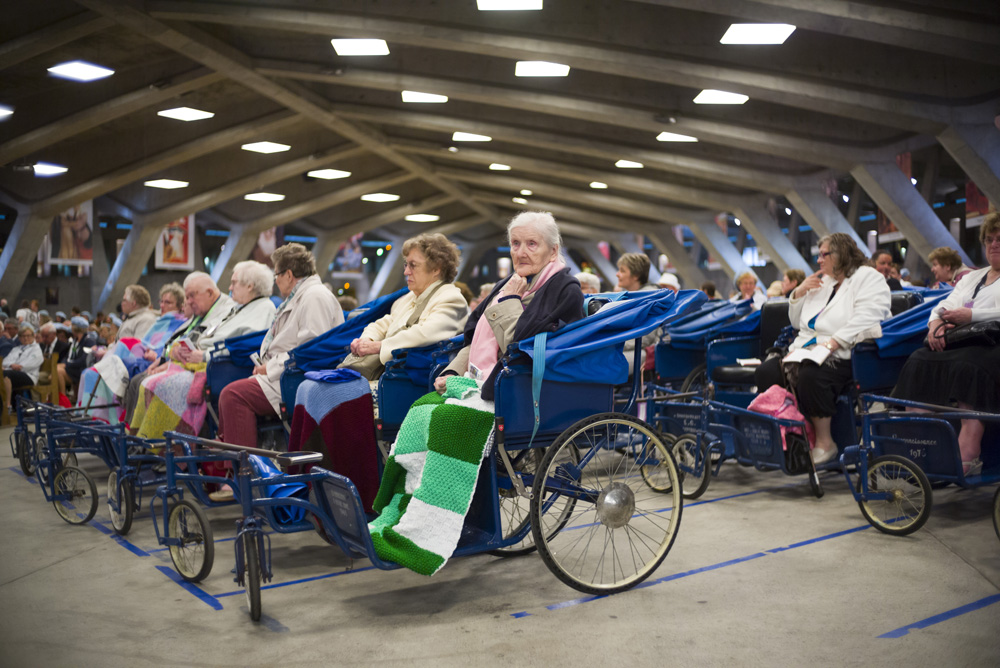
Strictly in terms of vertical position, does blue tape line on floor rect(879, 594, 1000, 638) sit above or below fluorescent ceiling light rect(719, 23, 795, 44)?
below

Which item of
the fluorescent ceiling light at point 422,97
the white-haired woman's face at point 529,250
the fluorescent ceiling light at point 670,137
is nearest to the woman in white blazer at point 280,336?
the white-haired woman's face at point 529,250

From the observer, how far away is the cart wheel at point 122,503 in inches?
182

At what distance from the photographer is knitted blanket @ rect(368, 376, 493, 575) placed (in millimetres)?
3207

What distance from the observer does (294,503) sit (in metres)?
3.29

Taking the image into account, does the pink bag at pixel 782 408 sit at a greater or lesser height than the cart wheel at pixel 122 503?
greater

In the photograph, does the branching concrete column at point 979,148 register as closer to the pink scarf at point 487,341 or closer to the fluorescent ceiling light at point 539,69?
the fluorescent ceiling light at point 539,69

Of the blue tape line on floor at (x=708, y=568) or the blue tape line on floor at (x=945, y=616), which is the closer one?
the blue tape line on floor at (x=945, y=616)

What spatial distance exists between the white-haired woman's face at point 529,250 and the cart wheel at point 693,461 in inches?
70.0

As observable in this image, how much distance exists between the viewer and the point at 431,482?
330cm

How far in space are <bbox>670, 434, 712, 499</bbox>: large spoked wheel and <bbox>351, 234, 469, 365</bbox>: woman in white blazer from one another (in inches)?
63.9

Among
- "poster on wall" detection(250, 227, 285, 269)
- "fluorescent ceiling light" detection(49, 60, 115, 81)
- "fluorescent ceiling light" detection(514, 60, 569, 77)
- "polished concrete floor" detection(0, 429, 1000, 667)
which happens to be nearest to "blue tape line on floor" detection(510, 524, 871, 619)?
Result: "polished concrete floor" detection(0, 429, 1000, 667)

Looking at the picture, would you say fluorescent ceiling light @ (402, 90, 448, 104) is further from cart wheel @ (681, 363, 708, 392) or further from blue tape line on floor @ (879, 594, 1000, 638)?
blue tape line on floor @ (879, 594, 1000, 638)

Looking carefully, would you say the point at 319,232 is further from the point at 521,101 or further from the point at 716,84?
the point at 716,84

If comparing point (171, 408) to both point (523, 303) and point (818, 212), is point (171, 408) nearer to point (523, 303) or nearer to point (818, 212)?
point (523, 303)
